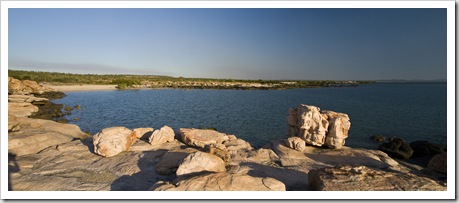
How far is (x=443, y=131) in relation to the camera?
59.3ft

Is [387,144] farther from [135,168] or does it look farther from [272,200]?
[135,168]

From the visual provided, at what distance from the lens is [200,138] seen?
36.6 feet

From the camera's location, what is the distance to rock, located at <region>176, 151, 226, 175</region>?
22.8ft

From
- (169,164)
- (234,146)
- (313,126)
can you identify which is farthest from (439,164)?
(169,164)

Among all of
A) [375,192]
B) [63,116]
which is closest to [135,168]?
[375,192]

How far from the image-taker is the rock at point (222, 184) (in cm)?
579

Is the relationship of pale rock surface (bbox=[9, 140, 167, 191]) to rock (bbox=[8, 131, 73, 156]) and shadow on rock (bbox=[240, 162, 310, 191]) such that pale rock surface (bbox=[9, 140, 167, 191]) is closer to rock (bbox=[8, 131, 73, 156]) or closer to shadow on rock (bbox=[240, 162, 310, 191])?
rock (bbox=[8, 131, 73, 156])

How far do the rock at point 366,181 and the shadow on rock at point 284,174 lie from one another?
2.59 ft

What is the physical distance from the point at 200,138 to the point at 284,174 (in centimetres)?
429

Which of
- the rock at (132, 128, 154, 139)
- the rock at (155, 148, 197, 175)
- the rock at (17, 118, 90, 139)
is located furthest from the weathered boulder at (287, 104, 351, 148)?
the rock at (17, 118, 90, 139)

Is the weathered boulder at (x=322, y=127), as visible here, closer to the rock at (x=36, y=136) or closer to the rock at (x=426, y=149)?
the rock at (x=426, y=149)

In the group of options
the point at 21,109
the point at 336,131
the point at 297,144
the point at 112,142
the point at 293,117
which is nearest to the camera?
the point at 112,142

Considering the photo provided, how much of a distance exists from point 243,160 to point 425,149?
9827mm

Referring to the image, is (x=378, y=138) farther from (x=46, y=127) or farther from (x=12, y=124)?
(x=12, y=124)
